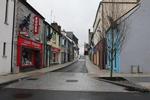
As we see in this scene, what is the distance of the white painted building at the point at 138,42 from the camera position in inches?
1139

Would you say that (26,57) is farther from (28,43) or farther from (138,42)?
(138,42)

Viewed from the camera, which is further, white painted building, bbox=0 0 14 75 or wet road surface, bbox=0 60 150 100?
Answer: white painted building, bbox=0 0 14 75

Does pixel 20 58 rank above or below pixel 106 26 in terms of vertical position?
below

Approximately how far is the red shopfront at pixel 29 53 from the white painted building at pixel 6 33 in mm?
2229

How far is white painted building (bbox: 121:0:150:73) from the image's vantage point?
28938mm

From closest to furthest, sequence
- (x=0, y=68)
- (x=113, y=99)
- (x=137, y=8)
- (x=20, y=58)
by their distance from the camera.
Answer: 1. (x=113, y=99)
2. (x=0, y=68)
3. (x=20, y=58)
4. (x=137, y=8)

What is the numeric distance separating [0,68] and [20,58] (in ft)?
15.6

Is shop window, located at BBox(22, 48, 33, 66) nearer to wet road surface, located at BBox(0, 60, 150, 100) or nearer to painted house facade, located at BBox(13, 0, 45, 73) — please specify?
painted house facade, located at BBox(13, 0, 45, 73)

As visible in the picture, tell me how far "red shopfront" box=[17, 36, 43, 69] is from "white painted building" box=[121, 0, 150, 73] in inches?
372

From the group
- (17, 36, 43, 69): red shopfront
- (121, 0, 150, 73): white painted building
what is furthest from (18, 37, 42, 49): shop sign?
(121, 0, 150, 73): white painted building

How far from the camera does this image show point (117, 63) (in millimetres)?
30719

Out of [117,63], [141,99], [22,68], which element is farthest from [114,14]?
[141,99]

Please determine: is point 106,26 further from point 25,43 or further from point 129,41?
point 25,43

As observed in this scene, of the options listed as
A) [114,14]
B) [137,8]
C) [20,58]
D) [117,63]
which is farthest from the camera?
[117,63]
